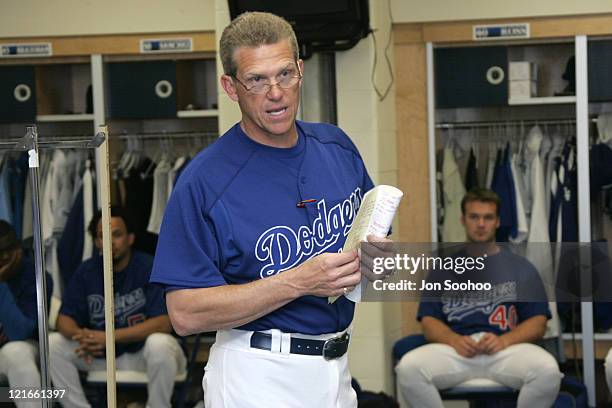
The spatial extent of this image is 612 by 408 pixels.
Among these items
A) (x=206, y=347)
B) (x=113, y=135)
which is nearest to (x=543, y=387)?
(x=206, y=347)

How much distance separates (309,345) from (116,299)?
2980mm

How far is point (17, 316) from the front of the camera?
13.6 ft

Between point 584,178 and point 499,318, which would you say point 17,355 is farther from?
point 584,178

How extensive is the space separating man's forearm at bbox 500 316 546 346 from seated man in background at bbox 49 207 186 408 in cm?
163

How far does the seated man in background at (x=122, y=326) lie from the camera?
473 centimetres

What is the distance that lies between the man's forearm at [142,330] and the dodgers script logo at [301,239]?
284 centimetres

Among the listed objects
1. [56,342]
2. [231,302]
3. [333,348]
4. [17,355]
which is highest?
[231,302]

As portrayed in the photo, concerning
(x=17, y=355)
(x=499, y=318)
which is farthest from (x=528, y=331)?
(x=17, y=355)

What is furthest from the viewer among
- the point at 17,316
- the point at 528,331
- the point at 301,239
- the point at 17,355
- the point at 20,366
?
the point at 528,331

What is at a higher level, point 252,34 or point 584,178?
point 252,34

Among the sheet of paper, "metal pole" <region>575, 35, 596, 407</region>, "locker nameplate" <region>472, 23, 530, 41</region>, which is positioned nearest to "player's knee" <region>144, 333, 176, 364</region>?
"metal pole" <region>575, 35, 596, 407</region>

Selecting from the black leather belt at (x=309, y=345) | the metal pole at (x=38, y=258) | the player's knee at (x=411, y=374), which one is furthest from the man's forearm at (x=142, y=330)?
the black leather belt at (x=309, y=345)

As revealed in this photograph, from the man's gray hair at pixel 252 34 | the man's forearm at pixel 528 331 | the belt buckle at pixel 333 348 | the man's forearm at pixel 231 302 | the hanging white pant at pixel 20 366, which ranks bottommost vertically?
the man's forearm at pixel 528 331

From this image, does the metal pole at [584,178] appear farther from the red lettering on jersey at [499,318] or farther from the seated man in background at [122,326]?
the seated man in background at [122,326]
